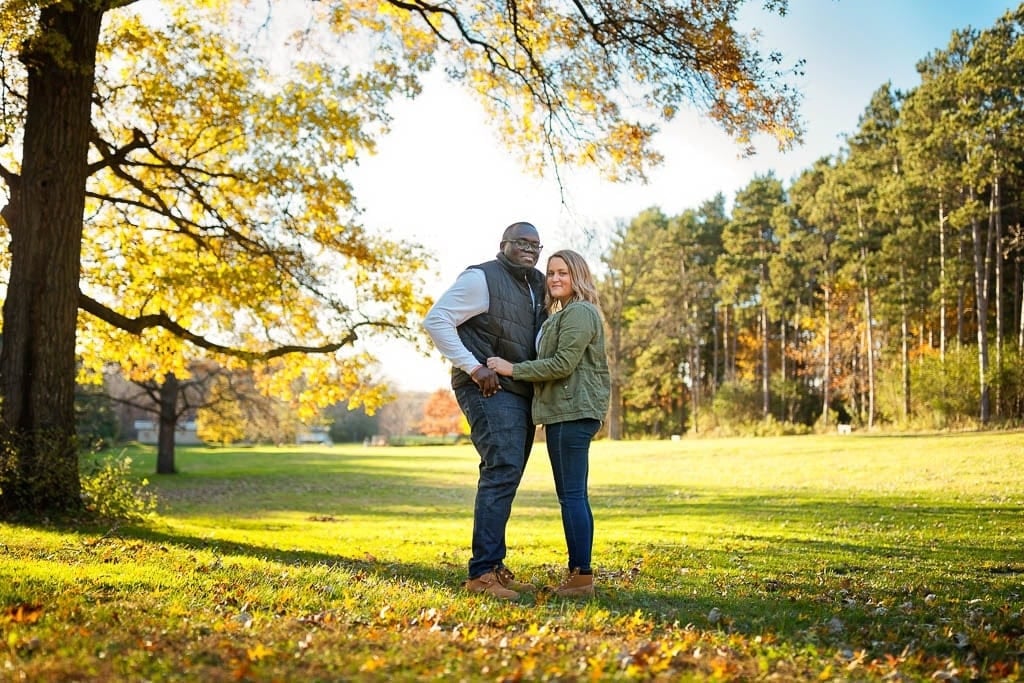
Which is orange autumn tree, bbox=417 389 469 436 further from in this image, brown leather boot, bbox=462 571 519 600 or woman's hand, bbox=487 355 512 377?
woman's hand, bbox=487 355 512 377

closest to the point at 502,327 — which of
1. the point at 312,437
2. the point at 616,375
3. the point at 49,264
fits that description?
the point at 49,264

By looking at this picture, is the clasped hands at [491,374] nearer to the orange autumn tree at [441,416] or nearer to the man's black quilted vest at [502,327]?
the man's black quilted vest at [502,327]

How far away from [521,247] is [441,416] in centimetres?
7215

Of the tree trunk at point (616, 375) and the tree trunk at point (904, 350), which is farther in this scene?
the tree trunk at point (616, 375)

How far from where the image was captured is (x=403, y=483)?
939 inches

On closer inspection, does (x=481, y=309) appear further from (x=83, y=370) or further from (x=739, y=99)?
(x=83, y=370)

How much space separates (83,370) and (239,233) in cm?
405

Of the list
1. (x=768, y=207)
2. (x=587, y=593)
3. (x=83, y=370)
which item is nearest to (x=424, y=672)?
(x=587, y=593)

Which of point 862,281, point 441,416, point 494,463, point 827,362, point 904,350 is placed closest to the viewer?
point 494,463

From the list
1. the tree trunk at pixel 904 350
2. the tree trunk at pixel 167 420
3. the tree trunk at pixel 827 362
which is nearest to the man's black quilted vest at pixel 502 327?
the tree trunk at pixel 167 420

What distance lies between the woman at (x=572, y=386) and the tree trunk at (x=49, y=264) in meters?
6.71

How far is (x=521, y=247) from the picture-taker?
5492mm

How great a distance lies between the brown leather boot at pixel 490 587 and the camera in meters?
5.13

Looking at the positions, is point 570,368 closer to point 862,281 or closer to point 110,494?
point 110,494
